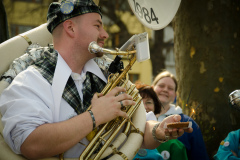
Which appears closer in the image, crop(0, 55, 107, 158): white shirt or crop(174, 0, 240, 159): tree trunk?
crop(0, 55, 107, 158): white shirt

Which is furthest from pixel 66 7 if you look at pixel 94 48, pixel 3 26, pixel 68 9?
pixel 3 26

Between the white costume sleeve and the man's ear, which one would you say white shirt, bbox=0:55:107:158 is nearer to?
the white costume sleeve

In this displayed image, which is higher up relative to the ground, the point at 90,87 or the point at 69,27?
the point at 69,27

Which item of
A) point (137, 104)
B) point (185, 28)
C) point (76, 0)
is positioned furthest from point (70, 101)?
point (185, 28)

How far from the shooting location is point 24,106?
182 centimetres

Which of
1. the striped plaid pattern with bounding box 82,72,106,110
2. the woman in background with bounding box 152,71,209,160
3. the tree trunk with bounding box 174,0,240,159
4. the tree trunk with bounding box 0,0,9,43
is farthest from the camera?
the tree trunk with bounding box 174,0,240,159

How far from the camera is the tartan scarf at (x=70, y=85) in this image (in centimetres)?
206

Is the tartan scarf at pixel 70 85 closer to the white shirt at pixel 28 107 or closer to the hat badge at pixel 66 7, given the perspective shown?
the white shirt at pixel 28 107

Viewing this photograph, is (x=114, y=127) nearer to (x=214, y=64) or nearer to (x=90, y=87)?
(x=90, y=87)

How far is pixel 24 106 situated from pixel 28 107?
2 centimetres

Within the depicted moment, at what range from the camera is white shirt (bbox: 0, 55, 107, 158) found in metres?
1.78

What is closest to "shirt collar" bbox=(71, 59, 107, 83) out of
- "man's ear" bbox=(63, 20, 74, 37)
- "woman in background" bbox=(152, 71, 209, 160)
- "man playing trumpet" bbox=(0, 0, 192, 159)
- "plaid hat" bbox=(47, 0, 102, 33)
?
"man playing trumpet" bbox=(0, 0, 192, 159)

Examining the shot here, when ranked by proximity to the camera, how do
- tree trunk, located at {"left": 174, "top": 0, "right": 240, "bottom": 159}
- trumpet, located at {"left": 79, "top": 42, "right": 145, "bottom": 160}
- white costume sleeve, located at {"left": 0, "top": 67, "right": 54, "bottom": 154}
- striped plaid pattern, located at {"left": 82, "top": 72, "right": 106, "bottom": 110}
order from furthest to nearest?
tree trunk, located at {"left": 174, "top": 0, "right": 240, "bottom": 159}, striped plaid pattern, located at {"left": 82, "top": 72, "right": 106, "bottom": 110}, trumpet, located at {"left": 79, "top": 42, "right": 145, "bottom": 160}, white costume sleeve, located at {"left": 0, "top": 67, "right": 54, "bottom": 154}

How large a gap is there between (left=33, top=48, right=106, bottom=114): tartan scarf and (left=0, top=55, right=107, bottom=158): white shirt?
3cm
